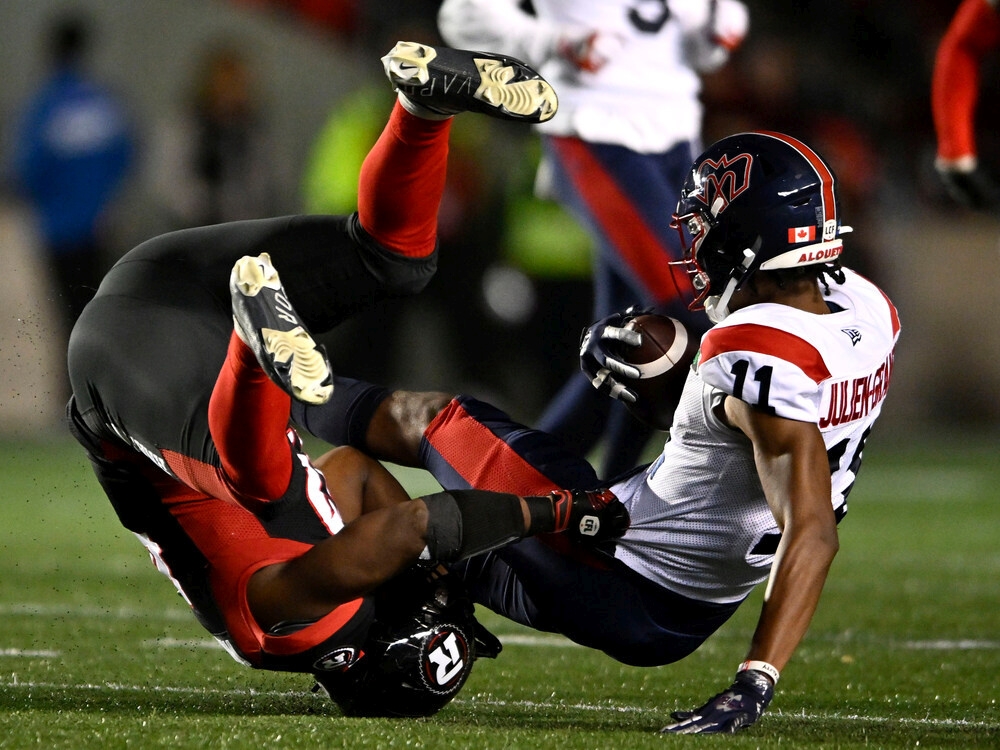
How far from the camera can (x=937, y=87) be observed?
5.39 metres

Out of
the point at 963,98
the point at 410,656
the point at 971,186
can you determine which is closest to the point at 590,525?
the point at 410,656

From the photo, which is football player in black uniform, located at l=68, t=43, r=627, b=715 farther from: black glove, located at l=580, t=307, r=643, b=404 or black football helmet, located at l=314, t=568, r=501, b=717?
black glove, located at l=580, t=307, r=643, b=404

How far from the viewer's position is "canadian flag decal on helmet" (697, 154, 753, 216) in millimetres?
3109

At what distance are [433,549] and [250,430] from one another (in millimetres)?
396

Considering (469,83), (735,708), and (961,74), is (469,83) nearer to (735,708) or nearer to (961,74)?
(735,708)

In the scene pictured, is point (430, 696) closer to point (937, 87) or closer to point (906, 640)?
point (906, 640)

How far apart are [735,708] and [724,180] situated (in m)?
1.00

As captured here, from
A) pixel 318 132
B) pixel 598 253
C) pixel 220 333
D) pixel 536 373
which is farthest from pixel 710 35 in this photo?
pixel 318 132

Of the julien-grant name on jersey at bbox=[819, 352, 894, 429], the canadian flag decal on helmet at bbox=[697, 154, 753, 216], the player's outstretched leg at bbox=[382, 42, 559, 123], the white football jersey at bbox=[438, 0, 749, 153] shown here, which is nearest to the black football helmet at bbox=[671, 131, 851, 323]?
the canadian flag decal on helmet at bbox=[697, 154, 753, 216]

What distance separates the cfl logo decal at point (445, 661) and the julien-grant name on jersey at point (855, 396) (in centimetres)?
83

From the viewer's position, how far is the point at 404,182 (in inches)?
135

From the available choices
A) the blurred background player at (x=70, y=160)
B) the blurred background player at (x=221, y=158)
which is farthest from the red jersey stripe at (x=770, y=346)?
the blurred background player at (x=70, y=160)

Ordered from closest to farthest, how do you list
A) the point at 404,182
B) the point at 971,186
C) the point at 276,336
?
the point at 276,336, the point at 404,182, the point at 971,186

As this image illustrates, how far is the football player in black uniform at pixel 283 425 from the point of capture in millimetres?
2949
